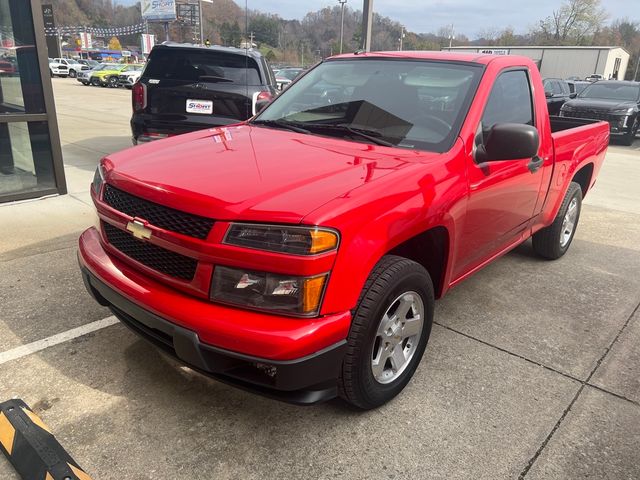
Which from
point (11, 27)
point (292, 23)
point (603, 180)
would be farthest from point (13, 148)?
point (603, 180)

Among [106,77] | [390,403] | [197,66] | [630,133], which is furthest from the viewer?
[106,77]

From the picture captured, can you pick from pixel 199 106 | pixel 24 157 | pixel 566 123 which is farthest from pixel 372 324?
pixel 24 157

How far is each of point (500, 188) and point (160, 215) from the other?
2.06 metres

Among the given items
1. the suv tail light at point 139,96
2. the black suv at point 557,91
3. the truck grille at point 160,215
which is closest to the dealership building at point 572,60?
the black suv at point 557,91

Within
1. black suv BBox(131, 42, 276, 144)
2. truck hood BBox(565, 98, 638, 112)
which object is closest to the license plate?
black suv BBox(131, 42, 276, 144)

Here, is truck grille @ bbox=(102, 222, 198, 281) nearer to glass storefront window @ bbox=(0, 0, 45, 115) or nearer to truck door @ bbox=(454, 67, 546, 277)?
truck door @ bbox=(454, 67, 546, 277)

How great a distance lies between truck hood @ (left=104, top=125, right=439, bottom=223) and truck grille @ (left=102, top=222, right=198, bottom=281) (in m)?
0.22

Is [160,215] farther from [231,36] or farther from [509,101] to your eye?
[231,36]

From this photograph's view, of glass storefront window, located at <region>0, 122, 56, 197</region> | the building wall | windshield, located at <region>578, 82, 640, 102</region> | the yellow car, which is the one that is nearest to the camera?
glass storefront window, located at <region>0, 122, 56, 197</region>

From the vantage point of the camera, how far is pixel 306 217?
6.70 feet

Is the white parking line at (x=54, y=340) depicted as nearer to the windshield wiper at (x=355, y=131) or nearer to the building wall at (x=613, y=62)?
the windshield wiper at (x=355, y=131)

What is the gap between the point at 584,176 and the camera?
5.20 meters

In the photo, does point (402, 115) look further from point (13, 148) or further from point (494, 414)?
point (13, 148)

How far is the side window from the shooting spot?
3248 millimetres
